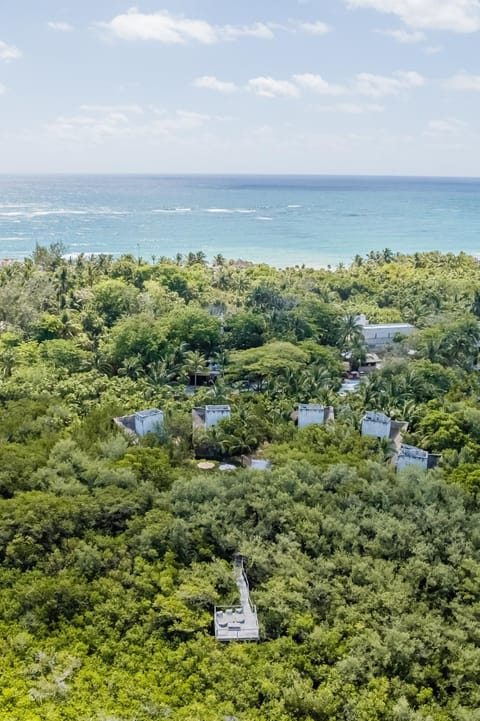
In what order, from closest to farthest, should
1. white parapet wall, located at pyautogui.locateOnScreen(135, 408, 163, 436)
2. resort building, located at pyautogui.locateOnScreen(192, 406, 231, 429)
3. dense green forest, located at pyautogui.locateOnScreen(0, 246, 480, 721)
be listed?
dense green forest, located at pyautogui.locateOnScreen(0, 246, 480, 721), white parapet wall, located at pyautogui.locateOnScreen(135, 408, 163, 436), resort building, located at pyautogui.locateOnScreen(192, 406, 231, 429)

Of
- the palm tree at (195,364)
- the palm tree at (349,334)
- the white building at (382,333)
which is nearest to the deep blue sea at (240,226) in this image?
the white building at (382,333)

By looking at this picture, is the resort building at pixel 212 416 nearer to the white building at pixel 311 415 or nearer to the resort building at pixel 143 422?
the resort building at pixel 143 422

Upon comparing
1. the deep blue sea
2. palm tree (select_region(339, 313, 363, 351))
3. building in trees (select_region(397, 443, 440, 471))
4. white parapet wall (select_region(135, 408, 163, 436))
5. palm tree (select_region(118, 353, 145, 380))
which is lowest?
building in trees (select_region(397, 443, 440, 471))

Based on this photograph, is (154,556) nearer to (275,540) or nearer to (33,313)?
(275,540)

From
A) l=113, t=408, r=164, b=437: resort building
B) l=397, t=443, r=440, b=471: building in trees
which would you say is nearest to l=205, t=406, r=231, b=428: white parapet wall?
l=113, t=408, r=164, b=437: resort building

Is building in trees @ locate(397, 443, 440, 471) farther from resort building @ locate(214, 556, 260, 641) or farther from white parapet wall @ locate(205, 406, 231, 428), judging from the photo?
resort building @ locate(214, 556, 260, 641)

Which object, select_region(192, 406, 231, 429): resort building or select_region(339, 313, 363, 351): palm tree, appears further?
select_region(339, 313, 363, 351): palm tree
